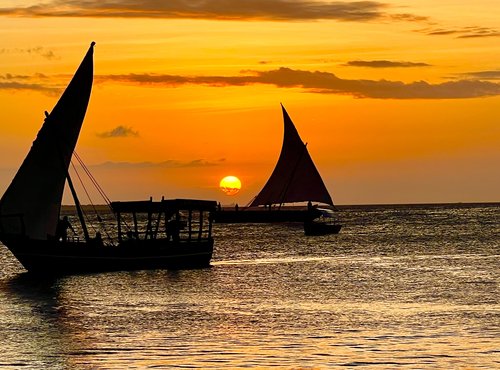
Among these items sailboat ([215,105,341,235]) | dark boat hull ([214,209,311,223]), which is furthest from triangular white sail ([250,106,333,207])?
dark boat hull ([214,209,311,223])

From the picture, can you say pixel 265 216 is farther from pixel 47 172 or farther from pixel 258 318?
pixel 258 318

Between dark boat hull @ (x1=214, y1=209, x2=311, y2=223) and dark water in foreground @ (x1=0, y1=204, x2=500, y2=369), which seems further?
dark boat hull @ (x1=214, y1=209, x2=311, y2=223)

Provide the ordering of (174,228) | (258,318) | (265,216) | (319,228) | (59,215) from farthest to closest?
(265,216) → (319,228) → (174,228) → (59,215) → (258,318)

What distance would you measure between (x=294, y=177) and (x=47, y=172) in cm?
7459

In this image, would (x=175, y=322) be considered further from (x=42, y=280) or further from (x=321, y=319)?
(x=42, y=280)

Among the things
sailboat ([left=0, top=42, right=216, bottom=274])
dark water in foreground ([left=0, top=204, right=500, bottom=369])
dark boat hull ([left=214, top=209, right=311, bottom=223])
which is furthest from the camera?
dark boat hull ([left=214, top=209, right=311, bottom=223])

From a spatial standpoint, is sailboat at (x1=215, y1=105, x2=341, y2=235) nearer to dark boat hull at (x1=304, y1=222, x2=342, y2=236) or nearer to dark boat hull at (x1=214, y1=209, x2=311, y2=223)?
dark boat hull at (x1=304, y1=222, x2=342, y2=236)

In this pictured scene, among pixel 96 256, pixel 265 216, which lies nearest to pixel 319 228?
pixel 265 216

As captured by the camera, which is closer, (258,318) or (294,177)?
(258,318)

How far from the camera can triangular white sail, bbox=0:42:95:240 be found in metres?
58.5

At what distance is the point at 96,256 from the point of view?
59969 millimetres

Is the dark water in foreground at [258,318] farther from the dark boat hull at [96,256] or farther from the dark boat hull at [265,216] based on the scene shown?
the dark boat hull at [265,216]

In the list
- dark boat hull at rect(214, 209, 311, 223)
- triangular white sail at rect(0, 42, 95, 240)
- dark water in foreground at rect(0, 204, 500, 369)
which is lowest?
dark water in foreground at rect(0, 204, 500, 369)

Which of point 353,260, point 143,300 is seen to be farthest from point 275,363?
point 353,260
